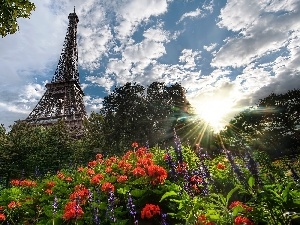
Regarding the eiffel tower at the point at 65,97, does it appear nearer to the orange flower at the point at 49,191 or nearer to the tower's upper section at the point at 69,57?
the tower's upper section at the point at 69,57

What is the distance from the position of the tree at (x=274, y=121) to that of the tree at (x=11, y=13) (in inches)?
1630

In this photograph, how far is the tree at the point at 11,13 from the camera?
674cm

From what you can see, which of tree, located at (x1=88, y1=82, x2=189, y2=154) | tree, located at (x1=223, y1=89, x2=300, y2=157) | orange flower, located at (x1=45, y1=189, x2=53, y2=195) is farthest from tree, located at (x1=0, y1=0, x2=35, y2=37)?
tree, located at (x1=223, y1=89, x2=300, y2=157)

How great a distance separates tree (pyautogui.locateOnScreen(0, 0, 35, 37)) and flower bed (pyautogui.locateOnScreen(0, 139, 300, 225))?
4494 millimetres

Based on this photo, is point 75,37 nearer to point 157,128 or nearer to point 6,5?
point 157,128

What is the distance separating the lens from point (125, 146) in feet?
123

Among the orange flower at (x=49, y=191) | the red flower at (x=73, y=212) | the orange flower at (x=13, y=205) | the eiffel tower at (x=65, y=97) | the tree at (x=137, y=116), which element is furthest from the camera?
the eiffel tower at (x=65, y=97)

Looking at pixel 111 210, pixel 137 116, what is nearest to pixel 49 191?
pixel 111 210

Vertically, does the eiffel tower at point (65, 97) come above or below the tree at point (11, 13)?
above

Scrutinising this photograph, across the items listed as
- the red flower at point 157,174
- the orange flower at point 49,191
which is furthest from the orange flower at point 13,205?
the red flower at point 157,174

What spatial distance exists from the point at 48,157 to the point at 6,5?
28799mm

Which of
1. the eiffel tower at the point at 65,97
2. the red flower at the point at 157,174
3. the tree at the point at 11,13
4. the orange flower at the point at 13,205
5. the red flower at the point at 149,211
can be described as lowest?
the red flower at the point at 149,211

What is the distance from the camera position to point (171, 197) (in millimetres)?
5695

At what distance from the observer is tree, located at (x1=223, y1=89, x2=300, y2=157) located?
45438 millimetres
